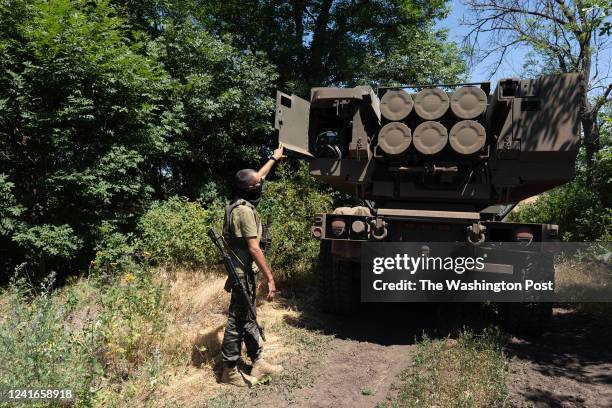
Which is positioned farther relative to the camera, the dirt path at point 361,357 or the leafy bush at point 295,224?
the leafy bush at point 295,224

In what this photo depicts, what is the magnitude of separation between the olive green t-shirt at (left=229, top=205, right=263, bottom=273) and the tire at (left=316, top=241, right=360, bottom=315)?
171 centimetres

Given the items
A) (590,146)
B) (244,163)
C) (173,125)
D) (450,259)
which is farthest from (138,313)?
(590,146)

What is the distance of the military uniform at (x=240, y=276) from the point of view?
153 inches

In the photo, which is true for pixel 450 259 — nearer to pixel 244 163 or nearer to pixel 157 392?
pixel 157 392

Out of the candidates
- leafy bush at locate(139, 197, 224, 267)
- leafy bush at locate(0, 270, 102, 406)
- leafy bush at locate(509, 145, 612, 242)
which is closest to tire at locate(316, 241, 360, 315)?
leafy bush at locate(139, 197, 224, 267)

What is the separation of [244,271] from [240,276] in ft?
0.19

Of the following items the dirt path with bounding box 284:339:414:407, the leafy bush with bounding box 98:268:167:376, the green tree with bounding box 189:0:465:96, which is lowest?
the dirt path with bounding box 284:339:414:407

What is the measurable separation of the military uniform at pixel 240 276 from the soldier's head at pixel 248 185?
9 centimetres

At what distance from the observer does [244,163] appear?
12.1 m

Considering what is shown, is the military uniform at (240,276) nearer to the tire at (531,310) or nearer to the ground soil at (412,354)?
the ground soil at (412,354)

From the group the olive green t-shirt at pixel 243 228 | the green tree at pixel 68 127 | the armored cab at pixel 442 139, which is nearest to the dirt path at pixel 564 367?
the armored cab at pixel 442 139

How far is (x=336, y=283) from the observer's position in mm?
5609

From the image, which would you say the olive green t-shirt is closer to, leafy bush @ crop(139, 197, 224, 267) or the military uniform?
Result: the military uniform

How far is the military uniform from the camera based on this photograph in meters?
3.90
